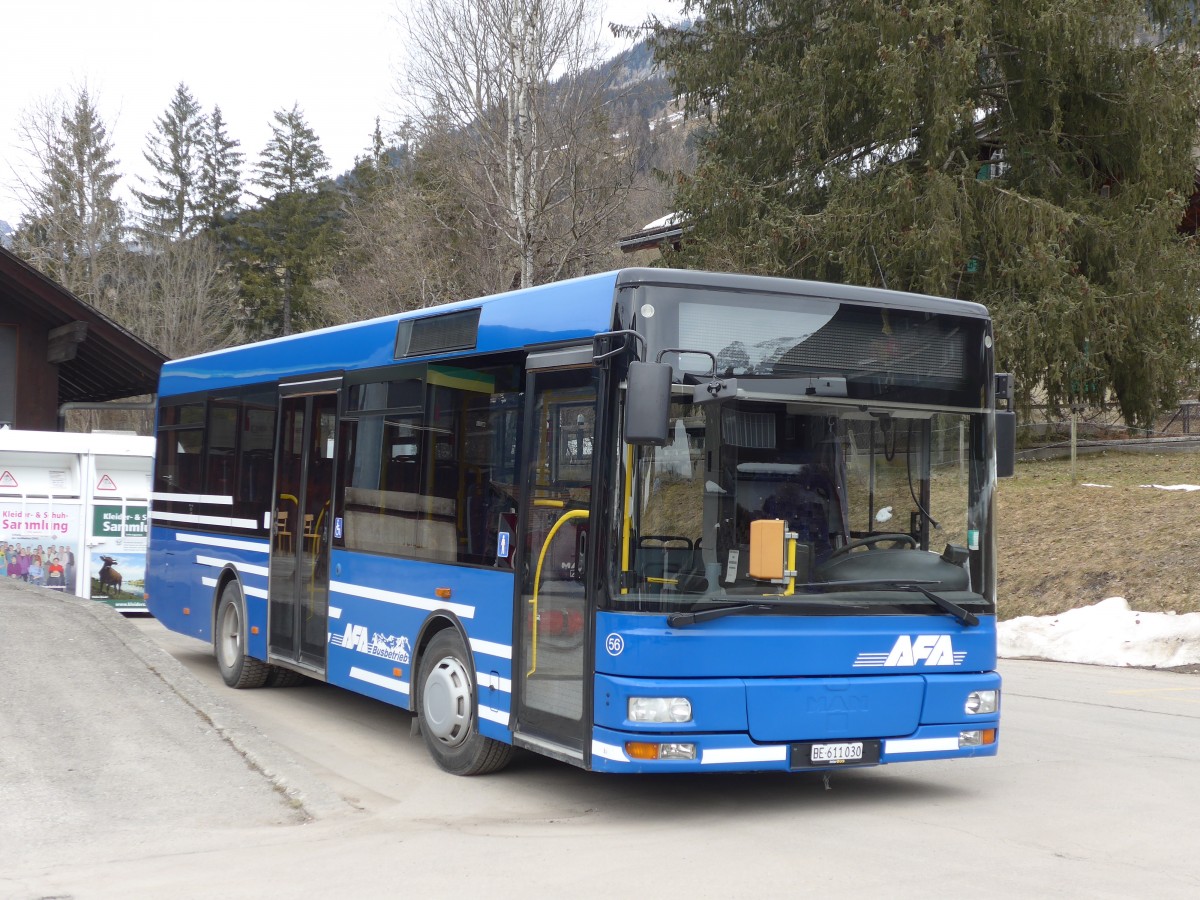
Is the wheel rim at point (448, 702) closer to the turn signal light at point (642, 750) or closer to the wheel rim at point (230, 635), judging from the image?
the turn signal light at point (642, 750)

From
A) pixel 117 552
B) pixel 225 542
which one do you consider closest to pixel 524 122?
pixel 117 552

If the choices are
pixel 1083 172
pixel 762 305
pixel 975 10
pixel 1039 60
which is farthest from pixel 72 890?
pixel 1083 172

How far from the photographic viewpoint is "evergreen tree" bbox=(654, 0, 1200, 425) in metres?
25.8

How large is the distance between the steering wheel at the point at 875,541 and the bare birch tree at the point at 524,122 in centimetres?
2387

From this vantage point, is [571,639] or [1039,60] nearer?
[571,639]

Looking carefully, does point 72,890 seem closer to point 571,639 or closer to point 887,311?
point 571,639

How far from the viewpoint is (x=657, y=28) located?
31250 millimetres

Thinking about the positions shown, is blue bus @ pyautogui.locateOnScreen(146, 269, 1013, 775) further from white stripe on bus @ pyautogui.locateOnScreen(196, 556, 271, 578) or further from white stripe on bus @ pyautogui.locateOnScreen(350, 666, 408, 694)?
white stripe on bus @ pyautogui.locateOnScreen(196, 556, 271, 578)

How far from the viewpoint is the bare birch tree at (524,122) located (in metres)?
31.5

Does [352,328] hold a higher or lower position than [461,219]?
lower

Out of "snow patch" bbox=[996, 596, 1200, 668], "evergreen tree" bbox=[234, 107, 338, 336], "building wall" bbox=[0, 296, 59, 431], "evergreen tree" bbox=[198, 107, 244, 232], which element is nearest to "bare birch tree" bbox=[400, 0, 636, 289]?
"building wall" bbox=[0, 296, 59, 431]

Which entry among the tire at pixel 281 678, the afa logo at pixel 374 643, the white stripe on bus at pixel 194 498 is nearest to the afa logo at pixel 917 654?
the afa logo at pixel 374 643

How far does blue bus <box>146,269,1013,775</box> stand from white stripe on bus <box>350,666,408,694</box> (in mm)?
38

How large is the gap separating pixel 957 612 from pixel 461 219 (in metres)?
31.9
